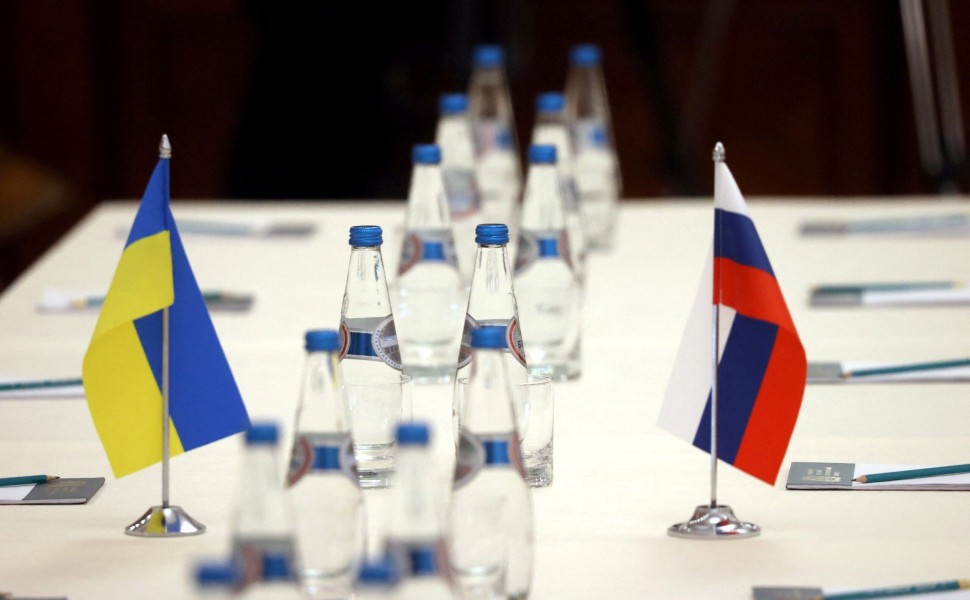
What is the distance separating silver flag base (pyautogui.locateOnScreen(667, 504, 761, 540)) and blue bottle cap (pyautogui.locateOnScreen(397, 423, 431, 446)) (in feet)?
1.28

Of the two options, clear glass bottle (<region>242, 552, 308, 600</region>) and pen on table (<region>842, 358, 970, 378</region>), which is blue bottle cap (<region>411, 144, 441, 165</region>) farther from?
clear glass bottle (<region>242, 552, 308, 600</region>)

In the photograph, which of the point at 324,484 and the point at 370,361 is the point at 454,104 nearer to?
the point at 370,361

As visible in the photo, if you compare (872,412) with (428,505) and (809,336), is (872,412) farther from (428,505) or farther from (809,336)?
(428,505)

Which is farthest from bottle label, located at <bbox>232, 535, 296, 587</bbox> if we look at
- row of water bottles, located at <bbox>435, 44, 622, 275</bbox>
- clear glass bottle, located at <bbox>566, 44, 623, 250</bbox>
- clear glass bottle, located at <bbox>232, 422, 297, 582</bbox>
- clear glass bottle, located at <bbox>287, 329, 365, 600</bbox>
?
clear glass bottle, located at <bbox>566, 44, 623, 250</bbox>

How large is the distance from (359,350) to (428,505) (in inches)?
20.0

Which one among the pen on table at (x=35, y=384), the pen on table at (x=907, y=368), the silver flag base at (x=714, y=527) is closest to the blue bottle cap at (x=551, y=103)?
the pen on table at (x=907, y=368)

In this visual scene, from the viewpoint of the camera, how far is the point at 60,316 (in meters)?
2.05

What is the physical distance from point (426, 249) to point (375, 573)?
3.11 ft

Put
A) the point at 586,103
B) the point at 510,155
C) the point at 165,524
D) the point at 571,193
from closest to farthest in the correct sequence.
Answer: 1. the point at 165,524
2. the point at 571,193
3. the point at 510,155
4. the point at 586,103

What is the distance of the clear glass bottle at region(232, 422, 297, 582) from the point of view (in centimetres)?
83

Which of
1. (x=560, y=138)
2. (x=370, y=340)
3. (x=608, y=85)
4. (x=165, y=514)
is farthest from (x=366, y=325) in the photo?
(x=608, y=85)

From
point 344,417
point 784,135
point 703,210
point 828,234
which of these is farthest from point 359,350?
point 784,135

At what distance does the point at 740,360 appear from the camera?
120 centimetres

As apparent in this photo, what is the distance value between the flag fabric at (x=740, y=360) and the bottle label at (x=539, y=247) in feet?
1.56
